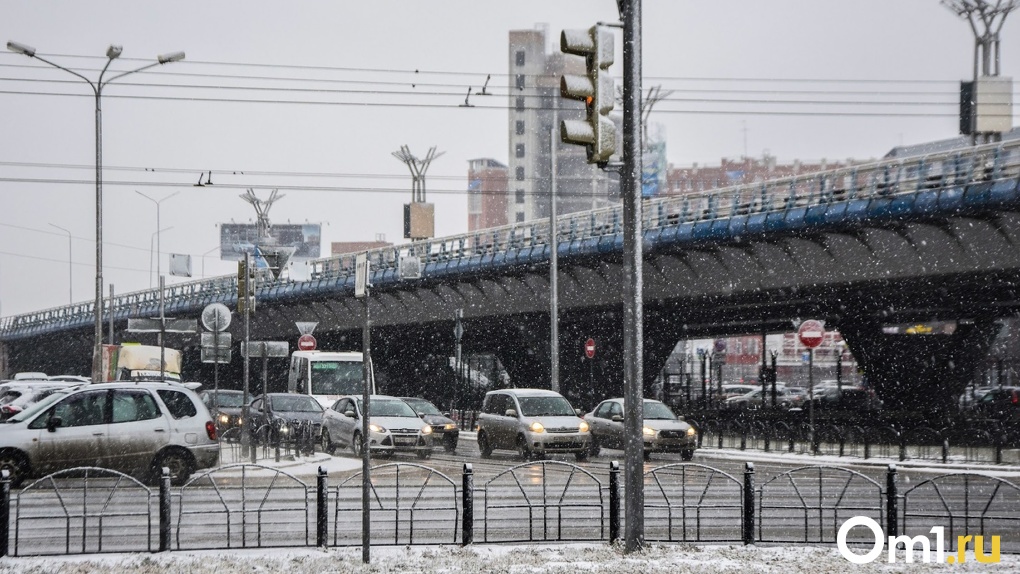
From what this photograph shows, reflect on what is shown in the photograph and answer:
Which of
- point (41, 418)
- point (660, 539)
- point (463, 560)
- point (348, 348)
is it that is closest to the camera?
point (463, 560)

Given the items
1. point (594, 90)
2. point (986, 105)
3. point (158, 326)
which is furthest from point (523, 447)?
point (594, 90)

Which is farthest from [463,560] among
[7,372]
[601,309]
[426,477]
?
[7,372]

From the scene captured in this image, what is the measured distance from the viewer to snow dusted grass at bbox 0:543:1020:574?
10.9m

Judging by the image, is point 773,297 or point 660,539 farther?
point 773,297

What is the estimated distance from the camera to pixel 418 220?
68.9 metres

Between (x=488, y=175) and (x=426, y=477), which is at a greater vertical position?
(x=488, y=175)

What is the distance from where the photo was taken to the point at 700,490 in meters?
15.0

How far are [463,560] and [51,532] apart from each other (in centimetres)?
558

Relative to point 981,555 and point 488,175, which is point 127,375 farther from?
point 488,175

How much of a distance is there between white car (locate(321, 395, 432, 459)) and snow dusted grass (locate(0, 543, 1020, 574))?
47.4 feet

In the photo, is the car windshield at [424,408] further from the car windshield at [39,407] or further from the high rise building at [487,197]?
the high rise building at [487,197]

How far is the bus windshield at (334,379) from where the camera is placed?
126 ft

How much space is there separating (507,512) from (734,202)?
21868 mm

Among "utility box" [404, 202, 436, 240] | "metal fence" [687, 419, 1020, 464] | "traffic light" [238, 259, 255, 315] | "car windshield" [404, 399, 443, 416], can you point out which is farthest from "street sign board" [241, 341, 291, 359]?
"utility box" [404, 202, 436, 240]
